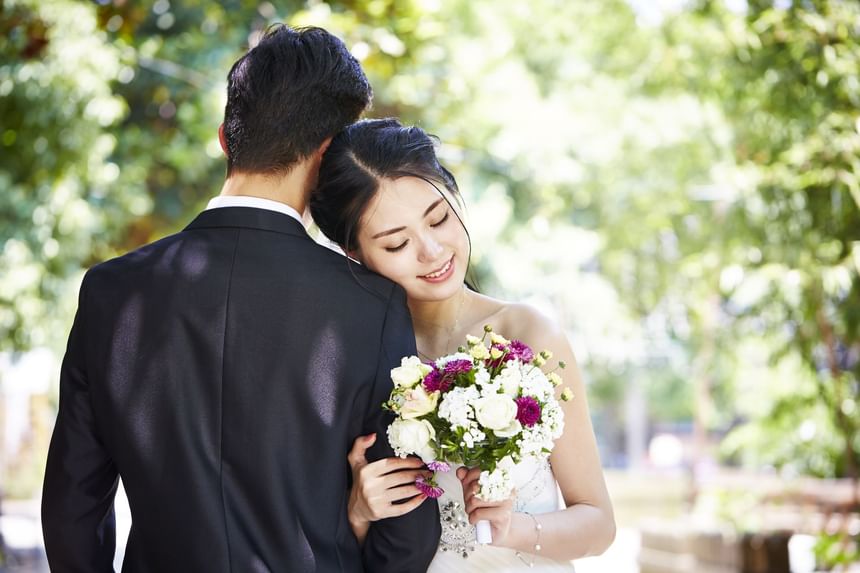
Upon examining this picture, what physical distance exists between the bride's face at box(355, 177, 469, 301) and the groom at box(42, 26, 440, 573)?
42cm

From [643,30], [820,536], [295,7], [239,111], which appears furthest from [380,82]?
[239,111]

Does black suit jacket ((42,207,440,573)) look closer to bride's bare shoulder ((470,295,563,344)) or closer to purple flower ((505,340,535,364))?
purple flower ((505,340,535,364))

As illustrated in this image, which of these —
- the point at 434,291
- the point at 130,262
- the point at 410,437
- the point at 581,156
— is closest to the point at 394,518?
the point at 410,437

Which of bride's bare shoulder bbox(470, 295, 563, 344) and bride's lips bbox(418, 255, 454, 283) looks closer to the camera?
bride's lips bbox(418, 255, 454, 283)

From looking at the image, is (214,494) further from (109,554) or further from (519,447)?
(519,447)

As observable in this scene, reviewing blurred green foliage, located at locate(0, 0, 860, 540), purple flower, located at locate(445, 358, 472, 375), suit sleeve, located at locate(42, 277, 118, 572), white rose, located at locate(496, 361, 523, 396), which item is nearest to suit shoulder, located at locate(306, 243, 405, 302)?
purple flower, located at locate(445, 358, 472, 375)

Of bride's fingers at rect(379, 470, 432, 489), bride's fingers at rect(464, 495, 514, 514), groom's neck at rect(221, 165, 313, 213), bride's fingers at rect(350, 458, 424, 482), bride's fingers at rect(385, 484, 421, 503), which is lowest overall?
bride's fingers at rect(464, 495, 514, 514)

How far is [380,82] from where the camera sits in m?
9.79

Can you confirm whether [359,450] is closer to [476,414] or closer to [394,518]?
[394,518]

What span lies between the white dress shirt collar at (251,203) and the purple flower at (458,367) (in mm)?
484

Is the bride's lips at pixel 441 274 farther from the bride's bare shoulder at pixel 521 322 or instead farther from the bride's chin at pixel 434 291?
the bride's bare shoulder at pixel 521 322

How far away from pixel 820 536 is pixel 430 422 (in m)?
7.10

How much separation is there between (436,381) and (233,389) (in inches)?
17.6

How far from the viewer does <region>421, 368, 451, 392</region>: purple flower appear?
2337 millimetres
